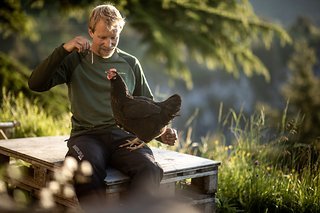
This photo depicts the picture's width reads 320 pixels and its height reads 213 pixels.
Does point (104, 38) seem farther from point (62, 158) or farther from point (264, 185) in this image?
point (264, 185)

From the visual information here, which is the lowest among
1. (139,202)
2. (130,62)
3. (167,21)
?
(139,202)

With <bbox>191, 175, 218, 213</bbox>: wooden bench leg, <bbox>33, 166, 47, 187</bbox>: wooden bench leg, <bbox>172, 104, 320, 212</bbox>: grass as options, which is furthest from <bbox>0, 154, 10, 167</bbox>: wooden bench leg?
<bbox>172, 104, 320, 212</bbox>: grass

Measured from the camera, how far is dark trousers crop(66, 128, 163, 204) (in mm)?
2545

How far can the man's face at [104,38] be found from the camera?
2.75 metres

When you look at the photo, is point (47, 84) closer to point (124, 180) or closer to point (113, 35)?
point (113, 35)

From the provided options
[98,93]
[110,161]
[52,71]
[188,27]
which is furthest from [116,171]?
[188,27]

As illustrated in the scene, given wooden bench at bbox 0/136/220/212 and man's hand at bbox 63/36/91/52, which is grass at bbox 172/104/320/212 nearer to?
wooden bench at bbox 0/136/220/212

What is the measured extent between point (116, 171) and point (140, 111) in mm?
418

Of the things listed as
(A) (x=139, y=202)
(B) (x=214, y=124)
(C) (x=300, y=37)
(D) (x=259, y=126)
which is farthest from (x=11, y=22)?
(C) (x=300, y=37)

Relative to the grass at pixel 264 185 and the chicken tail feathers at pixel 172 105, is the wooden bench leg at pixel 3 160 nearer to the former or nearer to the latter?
the chicken tail feathers at pixel 172 105

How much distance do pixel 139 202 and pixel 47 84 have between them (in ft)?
6.30

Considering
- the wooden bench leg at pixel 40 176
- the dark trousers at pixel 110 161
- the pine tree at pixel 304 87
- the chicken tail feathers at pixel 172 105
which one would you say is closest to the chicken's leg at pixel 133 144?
the dark trousers at pixel 110 161

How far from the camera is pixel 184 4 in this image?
7.04 m

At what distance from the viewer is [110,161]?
284 cm
